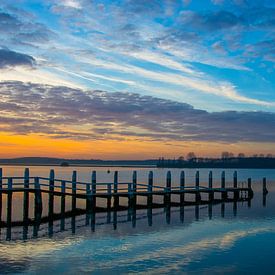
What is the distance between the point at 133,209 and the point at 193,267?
741 inches

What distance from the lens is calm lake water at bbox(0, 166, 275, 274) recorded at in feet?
57.5

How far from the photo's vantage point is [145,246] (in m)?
21.3

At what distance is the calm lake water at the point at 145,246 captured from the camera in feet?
57.5

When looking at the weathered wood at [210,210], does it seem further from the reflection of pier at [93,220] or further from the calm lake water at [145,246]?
the calm lake water at [145,246]

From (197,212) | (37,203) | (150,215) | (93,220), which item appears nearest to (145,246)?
(93,220)

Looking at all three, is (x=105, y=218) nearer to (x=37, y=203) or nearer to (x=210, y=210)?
(x=37, y=203)

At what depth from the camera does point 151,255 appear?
19.4 m

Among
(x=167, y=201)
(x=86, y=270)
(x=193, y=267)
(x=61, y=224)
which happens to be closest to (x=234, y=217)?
(x=167, y=201)

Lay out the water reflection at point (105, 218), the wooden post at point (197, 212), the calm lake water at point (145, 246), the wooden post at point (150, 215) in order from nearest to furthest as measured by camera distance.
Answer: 1. the calm lake water at point (145, 246)
2. the water reflection at point (105, 218)
3. the wooden post at point (150, 215)
4. the wooden post at point (197, 212)

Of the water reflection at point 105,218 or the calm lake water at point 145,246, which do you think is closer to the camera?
the calm lake water at point 145,246

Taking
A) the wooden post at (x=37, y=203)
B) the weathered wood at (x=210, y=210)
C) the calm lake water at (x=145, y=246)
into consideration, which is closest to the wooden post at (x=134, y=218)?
the calm lake water at (x=145, y=246)

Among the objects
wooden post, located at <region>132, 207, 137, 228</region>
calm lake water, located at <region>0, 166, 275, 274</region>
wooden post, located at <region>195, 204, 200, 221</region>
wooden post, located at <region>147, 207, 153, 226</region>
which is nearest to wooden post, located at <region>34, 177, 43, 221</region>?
calm lake water, located at <region>0, 166, 275, 274</region>

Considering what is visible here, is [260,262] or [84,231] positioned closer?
[260,262]

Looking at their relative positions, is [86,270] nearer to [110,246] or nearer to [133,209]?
→ [110,246]
